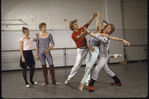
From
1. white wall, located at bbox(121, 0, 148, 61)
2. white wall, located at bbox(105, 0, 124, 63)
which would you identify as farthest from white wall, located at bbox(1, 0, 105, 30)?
white wall, located at bbox(121, 0, 148, 61)

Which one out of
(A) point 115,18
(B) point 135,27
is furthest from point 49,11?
(B) point 135,27

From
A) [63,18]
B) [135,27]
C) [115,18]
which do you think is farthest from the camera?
[135,27]

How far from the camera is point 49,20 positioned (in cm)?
565

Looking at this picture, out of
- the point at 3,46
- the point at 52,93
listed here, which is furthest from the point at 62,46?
the point at 52,93

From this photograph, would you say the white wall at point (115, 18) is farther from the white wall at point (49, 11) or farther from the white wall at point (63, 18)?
the white wall at point (49, 11)

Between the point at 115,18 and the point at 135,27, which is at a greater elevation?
the point at 115,18

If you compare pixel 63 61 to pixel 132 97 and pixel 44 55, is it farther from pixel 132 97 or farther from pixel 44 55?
pixel 132 97

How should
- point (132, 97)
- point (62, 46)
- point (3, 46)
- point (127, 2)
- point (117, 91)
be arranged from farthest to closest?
point (127, 2) → point (62, 46) → point (3, 46) → point (117, 91) → point (132, 97)

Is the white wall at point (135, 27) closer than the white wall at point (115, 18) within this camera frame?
No

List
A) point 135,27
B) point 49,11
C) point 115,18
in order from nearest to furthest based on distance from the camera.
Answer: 1. point 49,11
2. point 115,18
3. point 135,27

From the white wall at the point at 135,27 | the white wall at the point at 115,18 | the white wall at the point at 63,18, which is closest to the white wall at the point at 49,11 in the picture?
the white wall at the point at 63,18

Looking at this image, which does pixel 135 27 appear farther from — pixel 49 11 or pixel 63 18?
pixel 49 11

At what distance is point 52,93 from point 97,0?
189 inches

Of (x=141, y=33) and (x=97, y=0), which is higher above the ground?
(x=97, y=0)
